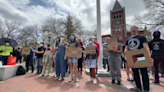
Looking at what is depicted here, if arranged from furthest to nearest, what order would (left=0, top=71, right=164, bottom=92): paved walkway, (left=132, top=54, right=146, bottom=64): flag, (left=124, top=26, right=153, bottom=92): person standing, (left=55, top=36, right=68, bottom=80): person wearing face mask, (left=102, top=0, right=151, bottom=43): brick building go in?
1. (left=102, top=0, right=151, bottom=43): brick building
2. (left=55, top=36, right=68, bottom=80): person wearing face mask
3. (left=0, top=71, right=164, bottom=92): paved walkway
4. (left=124, top=26, right=153, bottom=92): person standing
5. (left=132, top=54, right=146, bottom=64): flag

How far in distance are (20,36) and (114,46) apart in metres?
35.6

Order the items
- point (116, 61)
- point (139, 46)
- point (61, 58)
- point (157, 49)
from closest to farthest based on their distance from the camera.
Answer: point (139, 46), point (116, 61), point (157, 49), point (61, 58)

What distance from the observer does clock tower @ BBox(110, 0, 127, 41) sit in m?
35.1

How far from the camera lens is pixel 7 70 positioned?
4.13 m

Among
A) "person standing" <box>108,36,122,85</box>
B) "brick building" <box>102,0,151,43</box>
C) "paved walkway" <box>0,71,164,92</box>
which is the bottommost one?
"paved walkway" <box>0,71,164,92</box>

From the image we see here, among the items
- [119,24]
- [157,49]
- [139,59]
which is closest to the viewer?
[139,59]

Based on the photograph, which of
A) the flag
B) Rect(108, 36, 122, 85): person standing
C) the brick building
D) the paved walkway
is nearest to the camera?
the flag

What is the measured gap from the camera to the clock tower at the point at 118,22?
3512cm

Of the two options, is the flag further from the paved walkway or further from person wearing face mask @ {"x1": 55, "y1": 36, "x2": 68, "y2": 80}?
person wearing face mask @ {"x1": 55, "y1": 36, "x2": 68, "y2": 80}

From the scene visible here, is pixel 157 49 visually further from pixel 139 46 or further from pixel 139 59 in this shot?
pixel 139 59

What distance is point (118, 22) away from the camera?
3669 cm

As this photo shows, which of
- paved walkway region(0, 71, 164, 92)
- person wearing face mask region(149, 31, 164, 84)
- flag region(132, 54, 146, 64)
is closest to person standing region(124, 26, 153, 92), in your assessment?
flag region(132, 54, 146, 64)

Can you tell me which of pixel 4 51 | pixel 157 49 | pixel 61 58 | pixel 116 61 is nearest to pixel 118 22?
pixel 157 49

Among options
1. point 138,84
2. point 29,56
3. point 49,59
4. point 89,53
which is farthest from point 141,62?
point 29,56
